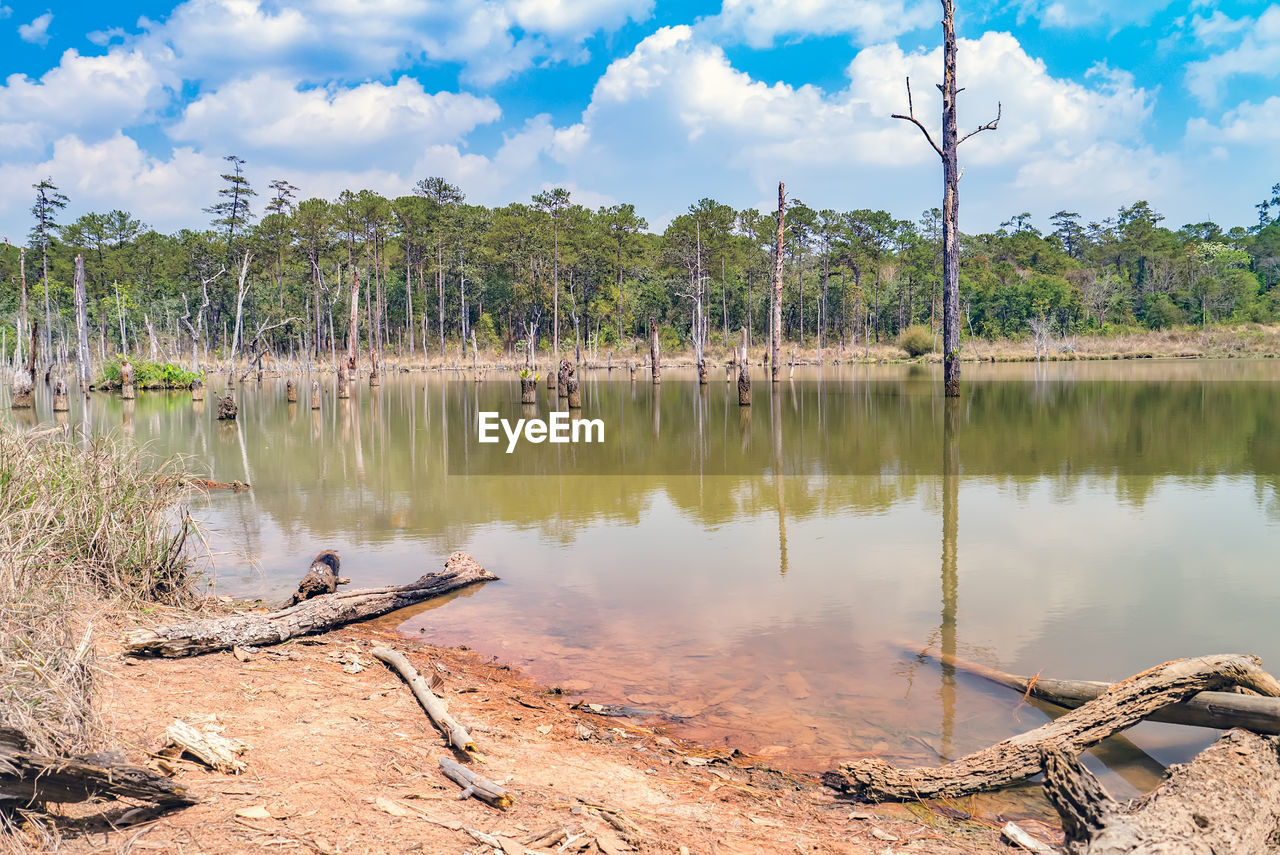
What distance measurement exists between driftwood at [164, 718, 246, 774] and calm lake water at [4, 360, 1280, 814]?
81.8 inches

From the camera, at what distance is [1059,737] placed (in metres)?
3.72

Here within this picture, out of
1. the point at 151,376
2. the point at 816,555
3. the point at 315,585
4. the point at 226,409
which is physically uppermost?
the point at 151,376

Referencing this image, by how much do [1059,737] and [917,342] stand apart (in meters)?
57.5

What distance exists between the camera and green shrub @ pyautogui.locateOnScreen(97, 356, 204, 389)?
3728 centimetres

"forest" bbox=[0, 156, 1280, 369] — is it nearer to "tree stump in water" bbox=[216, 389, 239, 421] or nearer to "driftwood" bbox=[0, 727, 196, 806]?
"tree stump in water" bbox=[216, 389, 239, 421]

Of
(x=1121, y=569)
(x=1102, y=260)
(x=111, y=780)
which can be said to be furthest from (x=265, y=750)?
(x=1102, y=260)

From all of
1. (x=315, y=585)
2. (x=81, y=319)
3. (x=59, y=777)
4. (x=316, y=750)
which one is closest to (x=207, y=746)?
(x=316, y=750)

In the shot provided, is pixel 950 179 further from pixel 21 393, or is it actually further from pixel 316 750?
pixel 21 393

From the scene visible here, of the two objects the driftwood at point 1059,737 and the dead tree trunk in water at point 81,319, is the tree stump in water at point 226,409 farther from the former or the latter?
the driftwood at point 1059,737

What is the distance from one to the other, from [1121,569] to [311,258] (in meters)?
58.2

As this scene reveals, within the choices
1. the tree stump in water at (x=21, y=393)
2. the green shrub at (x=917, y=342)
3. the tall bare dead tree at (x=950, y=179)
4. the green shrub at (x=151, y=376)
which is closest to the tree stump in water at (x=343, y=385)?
the tree stump in water at (x=21, y=393)

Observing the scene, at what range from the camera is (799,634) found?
568cm

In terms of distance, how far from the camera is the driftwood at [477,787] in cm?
317

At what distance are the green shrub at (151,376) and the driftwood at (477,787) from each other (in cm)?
3959
